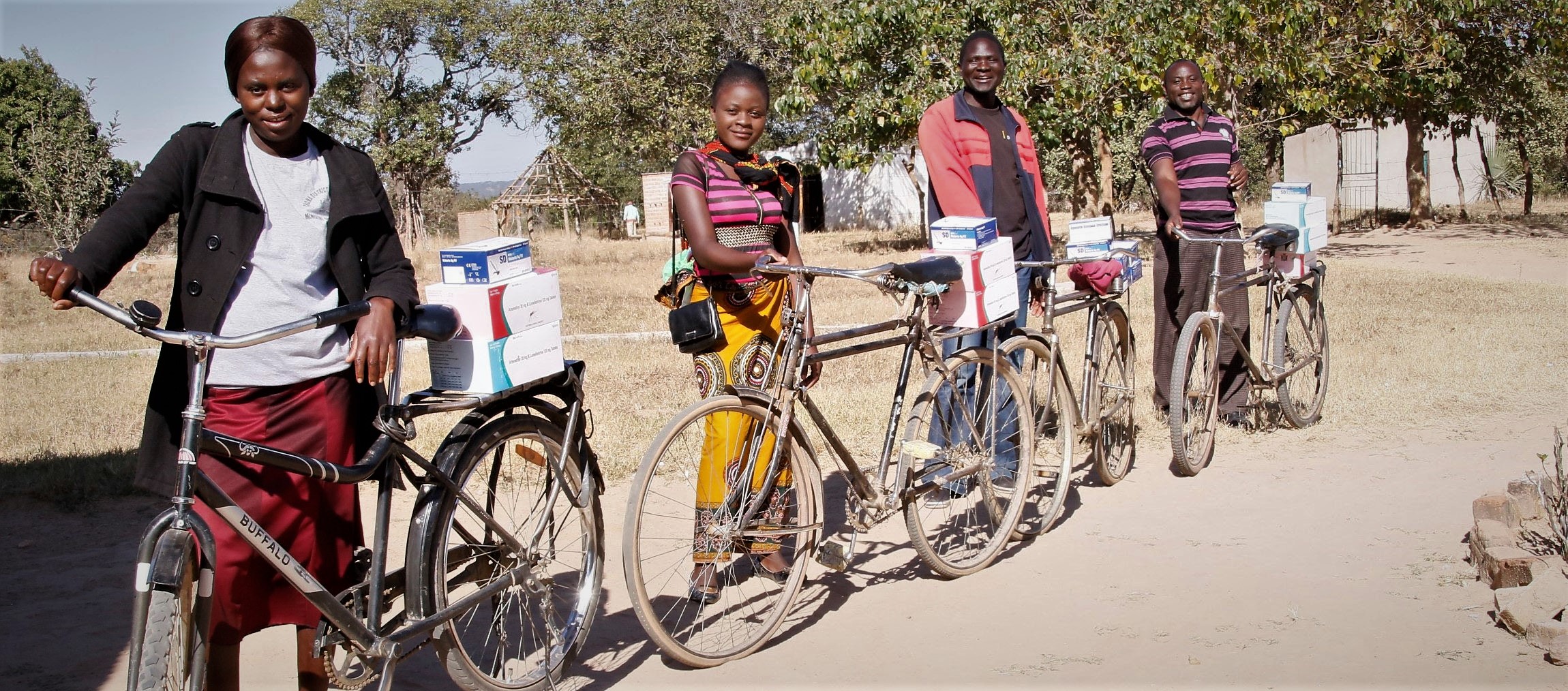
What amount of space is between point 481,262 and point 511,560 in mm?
893

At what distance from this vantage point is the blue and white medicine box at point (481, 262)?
317 cm

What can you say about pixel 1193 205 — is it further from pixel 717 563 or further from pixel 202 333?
pixel 202 333

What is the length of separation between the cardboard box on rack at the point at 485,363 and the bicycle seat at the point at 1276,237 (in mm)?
4272

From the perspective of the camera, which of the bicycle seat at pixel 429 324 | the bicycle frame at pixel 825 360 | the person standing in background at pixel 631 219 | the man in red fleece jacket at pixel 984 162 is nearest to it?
the bicycle seat at pixel 429 324

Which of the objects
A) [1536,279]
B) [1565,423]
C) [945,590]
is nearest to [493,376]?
[945,590]

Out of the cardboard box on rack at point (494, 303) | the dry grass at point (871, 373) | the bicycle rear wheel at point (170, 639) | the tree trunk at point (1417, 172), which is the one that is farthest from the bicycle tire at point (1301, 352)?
the tree trunk at point (1417, 172)

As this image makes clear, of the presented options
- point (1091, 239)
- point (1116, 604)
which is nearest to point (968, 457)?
point (1116, 604)

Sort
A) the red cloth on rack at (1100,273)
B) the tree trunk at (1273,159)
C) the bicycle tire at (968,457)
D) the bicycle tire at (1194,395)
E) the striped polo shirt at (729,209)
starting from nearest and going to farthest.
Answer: the striped polo shirt at (729,209) < the bicycle tire at (968,457) < the red cloth on rack at (1100,273) < the bicycle tire at (1194,395) < the tree trunk at (1273,159)

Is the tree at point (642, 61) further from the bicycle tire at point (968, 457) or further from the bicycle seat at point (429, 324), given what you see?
the bicycle seat at point (429, 324)

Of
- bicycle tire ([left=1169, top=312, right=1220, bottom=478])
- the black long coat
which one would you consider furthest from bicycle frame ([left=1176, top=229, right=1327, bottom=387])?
the black long coat

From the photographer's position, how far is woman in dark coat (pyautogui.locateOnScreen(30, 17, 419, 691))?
2.79m

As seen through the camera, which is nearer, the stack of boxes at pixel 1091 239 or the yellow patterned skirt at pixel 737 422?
the yellow patterned skirt at pixel 737 422

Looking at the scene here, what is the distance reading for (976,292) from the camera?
4402mm

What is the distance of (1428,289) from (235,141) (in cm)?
1312
